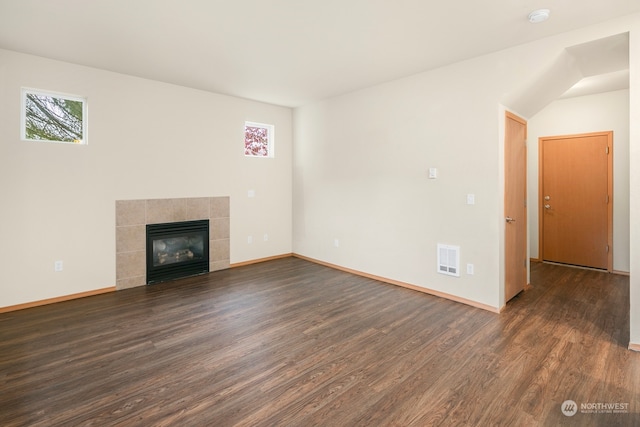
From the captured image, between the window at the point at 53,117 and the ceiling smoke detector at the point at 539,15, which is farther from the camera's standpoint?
the window at the point at 53,117

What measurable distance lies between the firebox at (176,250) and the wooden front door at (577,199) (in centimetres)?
589

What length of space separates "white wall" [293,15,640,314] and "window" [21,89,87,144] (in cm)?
336

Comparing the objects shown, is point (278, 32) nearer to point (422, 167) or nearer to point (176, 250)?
point (422, 167)

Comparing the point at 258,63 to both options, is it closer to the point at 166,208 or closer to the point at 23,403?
the point at 166,208

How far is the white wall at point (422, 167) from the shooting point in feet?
11.5

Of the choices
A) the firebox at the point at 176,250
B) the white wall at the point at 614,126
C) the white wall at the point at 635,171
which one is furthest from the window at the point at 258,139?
the white wall at the point at 614,126

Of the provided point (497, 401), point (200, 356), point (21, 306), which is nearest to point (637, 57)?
point (497, 401)

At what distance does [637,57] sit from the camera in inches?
105

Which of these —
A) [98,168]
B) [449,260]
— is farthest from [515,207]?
[98,168]

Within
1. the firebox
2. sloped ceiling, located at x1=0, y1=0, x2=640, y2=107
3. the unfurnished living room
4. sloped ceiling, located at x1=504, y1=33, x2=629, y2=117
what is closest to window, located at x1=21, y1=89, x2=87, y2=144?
the unfurnished living room

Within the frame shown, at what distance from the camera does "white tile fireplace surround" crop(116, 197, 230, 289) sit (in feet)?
14.2

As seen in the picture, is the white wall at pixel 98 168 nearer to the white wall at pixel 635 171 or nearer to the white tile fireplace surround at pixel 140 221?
the white tile fireplace surround at pixel 140 221

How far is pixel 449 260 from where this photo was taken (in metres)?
3.92

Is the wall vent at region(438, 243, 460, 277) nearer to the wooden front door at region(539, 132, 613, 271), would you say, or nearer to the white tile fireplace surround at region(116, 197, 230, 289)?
the wooden front door at region(539, 132, 613, 271)
